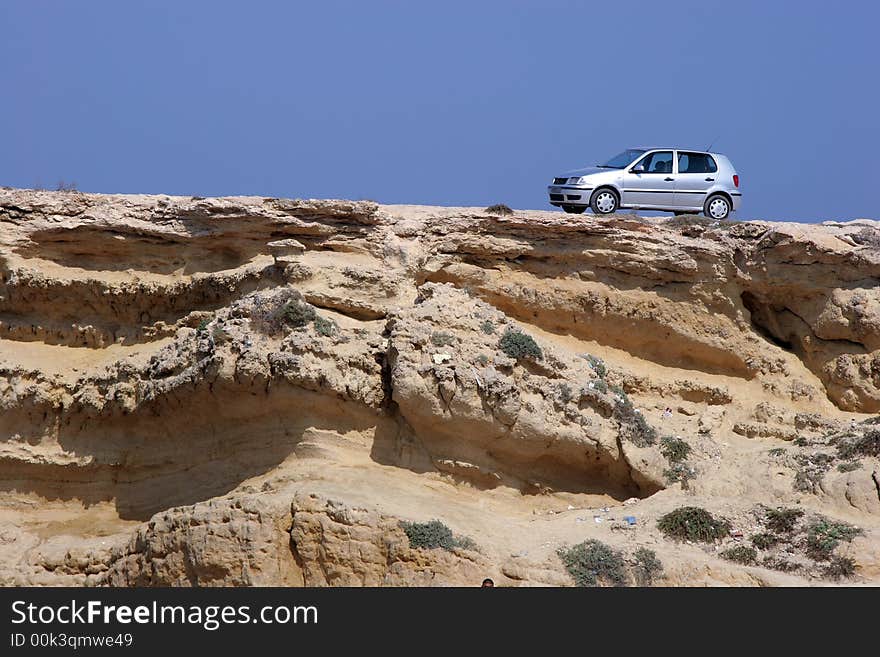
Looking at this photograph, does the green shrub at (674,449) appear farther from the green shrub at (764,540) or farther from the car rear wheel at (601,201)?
the car rear wheel at (601,201)

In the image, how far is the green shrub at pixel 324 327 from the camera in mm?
18688

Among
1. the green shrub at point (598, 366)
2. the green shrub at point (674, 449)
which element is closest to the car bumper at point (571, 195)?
the green shrub at point (598, 366)

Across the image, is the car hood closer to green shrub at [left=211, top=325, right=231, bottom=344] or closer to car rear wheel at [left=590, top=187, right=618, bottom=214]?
car rear wheel at [left=590, top=187, right=618, bottom=214]

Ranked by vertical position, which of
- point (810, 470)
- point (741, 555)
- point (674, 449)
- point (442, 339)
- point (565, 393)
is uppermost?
point (442, 339)

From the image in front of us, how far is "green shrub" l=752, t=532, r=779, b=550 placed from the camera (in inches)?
666

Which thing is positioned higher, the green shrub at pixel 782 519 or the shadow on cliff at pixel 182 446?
the shadow on cliff at pixel 182 446

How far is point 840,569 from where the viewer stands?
16.2 meters

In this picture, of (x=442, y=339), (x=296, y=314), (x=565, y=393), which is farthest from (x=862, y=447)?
(x=296, y=314)

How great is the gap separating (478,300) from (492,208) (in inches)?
105

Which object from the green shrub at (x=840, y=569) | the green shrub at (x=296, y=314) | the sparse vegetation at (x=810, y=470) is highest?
the green shrub at (x=296, y=314)

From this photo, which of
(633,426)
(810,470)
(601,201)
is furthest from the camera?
(601,201)

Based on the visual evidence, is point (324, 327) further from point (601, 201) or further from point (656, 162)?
point (656, 162)

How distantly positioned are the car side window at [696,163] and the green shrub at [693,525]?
8.87 m

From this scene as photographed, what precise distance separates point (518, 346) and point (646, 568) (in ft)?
13.8
